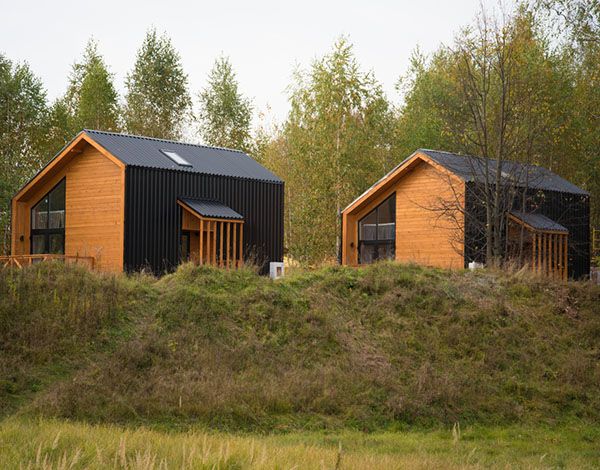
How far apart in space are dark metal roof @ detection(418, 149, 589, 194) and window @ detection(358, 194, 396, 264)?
228cm

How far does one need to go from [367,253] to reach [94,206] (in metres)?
9.96

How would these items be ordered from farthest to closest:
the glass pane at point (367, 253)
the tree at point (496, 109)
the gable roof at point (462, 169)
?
the glass pane at point (367, 253)
the gable roof at point (462, 169)
the tree at point (496, 109)

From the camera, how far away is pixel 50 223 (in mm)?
27641

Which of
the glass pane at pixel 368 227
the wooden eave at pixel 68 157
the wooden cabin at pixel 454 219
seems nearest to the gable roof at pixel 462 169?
the wooden cabin at pixel 454 219

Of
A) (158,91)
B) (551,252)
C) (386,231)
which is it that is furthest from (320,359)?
(158,91)

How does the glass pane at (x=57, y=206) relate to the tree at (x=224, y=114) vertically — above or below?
below

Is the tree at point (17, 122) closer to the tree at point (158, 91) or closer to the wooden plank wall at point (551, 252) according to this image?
the tree at point (158, 91)

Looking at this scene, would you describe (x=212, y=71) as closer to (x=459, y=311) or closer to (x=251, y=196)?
(x=251, y=196)

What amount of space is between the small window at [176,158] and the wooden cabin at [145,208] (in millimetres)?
50

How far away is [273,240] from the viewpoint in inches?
1127

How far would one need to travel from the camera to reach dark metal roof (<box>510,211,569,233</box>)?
27969mm

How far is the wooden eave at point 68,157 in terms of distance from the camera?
25.3m

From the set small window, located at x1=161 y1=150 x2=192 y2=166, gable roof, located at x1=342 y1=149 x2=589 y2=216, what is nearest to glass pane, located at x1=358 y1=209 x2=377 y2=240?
gable roof, located at x1=342 y1=149 x2=589 y2=216

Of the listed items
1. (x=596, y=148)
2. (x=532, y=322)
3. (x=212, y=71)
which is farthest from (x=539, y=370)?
(x=212, y=71)
